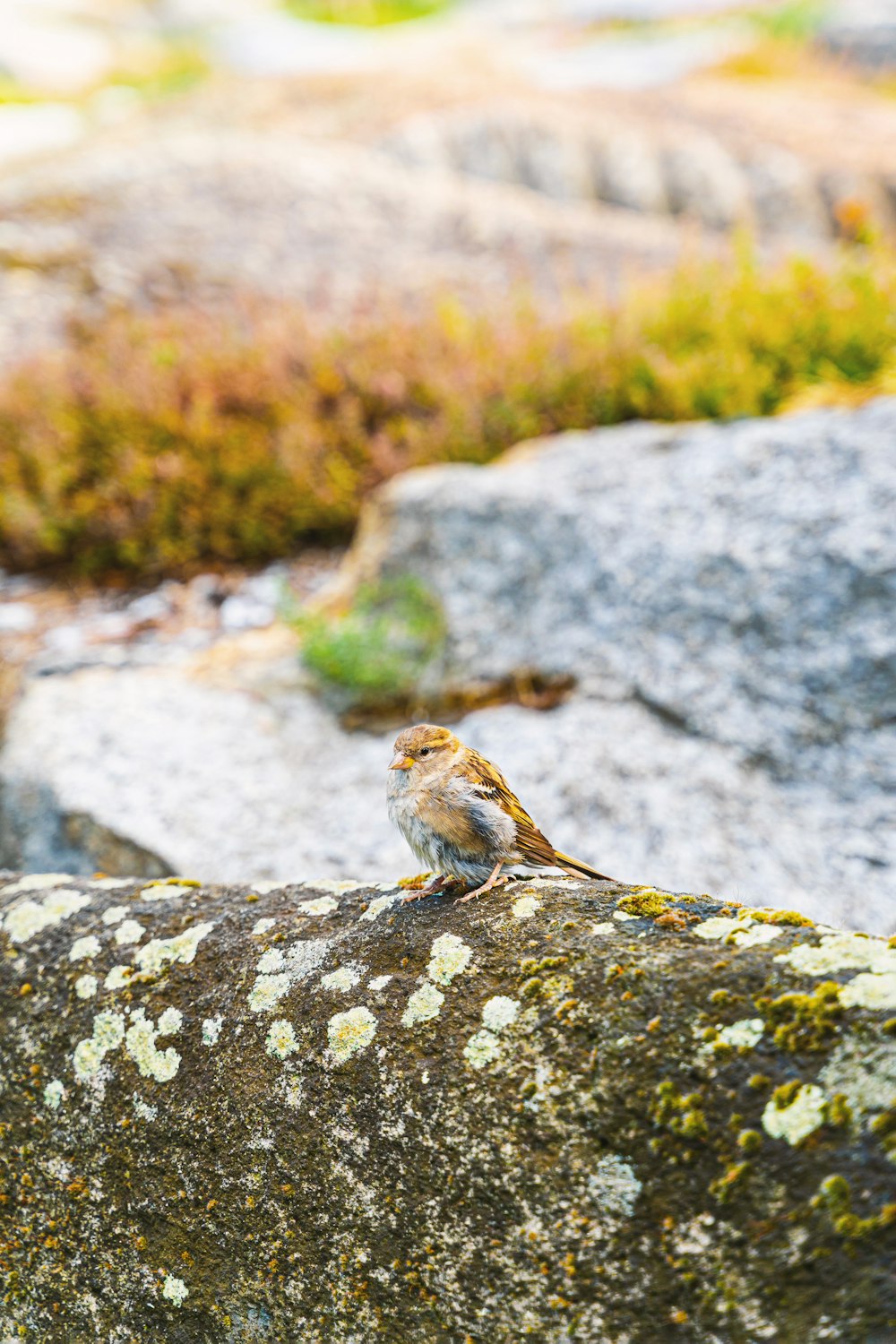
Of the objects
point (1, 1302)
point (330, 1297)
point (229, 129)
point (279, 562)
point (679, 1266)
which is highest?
point (229, 129)

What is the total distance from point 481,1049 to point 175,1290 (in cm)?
87

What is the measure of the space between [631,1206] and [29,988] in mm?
1642

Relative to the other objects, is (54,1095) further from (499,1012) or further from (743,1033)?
(743,1033)

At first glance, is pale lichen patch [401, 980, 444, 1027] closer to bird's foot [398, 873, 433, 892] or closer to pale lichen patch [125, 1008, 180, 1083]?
bird's foot [398, 873, 433, 892]

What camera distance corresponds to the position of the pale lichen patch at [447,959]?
204cm

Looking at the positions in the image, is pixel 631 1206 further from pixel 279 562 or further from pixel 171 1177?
pixel 279 562

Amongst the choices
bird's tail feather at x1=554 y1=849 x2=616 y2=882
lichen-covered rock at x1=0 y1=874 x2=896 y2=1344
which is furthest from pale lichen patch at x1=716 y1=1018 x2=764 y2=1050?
bird's tail feather at x1=554 y1=849 x2=616 y2=882

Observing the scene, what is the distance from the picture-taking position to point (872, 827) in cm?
385

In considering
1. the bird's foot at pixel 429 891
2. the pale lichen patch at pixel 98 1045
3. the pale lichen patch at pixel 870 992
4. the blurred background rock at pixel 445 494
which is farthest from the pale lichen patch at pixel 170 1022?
the blurred background rock at pixel 445 494

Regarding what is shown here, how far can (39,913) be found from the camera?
2.66m

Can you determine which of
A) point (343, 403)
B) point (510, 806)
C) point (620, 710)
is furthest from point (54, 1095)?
point (343, 403)

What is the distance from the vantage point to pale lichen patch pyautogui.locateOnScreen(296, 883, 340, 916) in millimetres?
2439

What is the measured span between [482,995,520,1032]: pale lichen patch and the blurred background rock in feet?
6.53

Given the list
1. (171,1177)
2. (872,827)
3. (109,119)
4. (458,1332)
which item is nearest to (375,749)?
(872,827)
